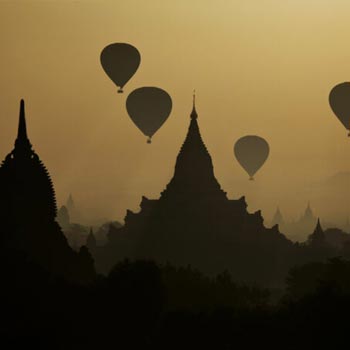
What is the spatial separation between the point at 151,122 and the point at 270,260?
25588 millimetres

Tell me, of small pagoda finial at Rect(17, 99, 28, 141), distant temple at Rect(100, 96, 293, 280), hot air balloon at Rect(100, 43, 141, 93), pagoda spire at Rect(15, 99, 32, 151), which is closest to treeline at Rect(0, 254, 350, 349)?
pagoda spire at Rect(15, 99, 32, 151)

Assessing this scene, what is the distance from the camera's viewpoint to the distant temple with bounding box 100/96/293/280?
443 feet

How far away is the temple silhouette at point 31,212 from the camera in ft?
258

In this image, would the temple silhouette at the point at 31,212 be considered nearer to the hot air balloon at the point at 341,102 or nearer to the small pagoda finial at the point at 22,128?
the small pagoda finial at the point at 22,128

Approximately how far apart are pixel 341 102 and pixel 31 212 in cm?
7698

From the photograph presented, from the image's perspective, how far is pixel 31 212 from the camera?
82.1 metres

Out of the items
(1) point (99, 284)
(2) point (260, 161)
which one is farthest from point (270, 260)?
(1) point (99, 284)

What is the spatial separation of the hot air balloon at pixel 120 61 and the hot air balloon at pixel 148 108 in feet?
24.0

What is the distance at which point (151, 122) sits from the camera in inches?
6112

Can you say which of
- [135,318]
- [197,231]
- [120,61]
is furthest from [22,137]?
[120,61]

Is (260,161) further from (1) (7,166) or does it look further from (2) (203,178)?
(1) (7,166)

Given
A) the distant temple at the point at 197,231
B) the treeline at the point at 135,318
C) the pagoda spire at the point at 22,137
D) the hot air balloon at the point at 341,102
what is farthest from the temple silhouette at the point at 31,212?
the hot air balloon at the point at 341,102

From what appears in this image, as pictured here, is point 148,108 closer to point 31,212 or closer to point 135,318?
point 31,212

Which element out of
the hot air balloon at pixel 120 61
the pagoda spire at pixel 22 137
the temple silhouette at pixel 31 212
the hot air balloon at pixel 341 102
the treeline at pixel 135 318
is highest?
the hot air balloon at pixel 120 61
